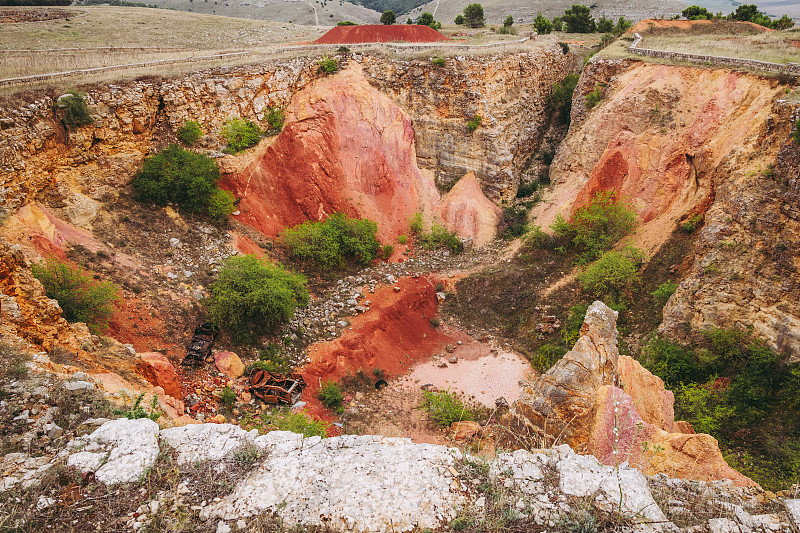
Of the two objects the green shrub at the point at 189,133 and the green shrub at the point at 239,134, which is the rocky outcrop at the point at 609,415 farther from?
the green shrub at the point at 189,133

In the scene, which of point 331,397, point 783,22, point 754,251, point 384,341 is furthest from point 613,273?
point 783,22

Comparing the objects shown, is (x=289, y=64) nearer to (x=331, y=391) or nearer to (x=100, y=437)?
(x=331, y=391)

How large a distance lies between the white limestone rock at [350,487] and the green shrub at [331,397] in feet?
29.6

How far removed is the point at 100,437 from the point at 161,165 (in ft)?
54.9

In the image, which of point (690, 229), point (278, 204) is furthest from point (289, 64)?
point (690, 229)

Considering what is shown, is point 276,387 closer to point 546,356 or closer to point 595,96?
point 546,356

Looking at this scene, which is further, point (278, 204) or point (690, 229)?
point (278, 204)

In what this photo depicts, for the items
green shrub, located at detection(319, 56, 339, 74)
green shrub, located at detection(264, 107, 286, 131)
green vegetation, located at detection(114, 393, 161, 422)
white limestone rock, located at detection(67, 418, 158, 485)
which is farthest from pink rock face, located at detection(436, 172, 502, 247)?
white limestone rock, located at detection(67, 418, 158, 485)

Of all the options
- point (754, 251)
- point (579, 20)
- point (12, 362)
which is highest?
point (579, 20)

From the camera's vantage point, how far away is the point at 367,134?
26188 mm

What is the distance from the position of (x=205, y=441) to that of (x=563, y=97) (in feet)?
102

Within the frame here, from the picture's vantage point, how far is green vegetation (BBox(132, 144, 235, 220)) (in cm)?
1969

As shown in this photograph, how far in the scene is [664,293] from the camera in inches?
676

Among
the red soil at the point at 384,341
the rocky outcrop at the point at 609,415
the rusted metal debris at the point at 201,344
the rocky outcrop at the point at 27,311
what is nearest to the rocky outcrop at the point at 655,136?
the red soil at the point at 384,341
